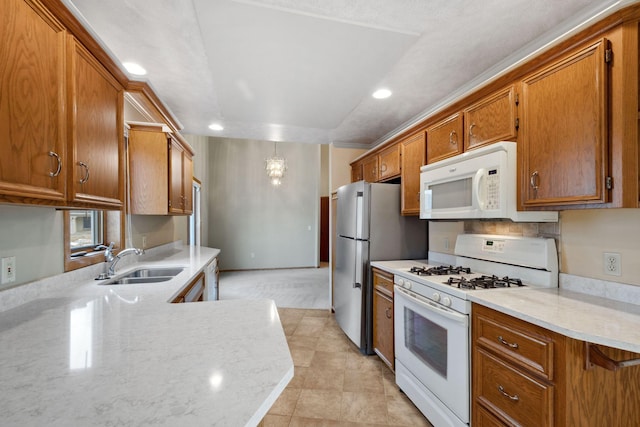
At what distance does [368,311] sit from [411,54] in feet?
7.29

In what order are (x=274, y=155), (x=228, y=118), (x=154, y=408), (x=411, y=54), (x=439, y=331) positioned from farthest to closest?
1. (x=274, y=155)
2. (x=228, y=118)
3. (x=411, y=54)
4. (x=439, y=331)
5. (x=154, y=408)

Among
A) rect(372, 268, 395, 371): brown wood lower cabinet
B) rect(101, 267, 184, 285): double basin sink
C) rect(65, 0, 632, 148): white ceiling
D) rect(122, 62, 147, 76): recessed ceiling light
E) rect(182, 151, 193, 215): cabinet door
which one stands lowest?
rect(372, 268, 395, 371): brown wood lower cabinet

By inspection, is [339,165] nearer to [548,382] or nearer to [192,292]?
[192,292]

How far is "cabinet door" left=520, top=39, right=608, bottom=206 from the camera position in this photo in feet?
4.15

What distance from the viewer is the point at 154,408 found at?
1.98 ft

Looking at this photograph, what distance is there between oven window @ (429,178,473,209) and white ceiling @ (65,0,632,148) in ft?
2.85

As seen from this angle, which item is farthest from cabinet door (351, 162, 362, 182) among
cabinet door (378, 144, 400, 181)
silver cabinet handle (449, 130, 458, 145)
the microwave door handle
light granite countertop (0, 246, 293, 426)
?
light granite countertop (0, 246, 293, 426)

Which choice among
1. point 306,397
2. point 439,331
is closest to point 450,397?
point 439,331

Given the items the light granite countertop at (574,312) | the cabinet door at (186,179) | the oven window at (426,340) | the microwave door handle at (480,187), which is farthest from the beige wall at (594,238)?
the cabinet door at (186,179)

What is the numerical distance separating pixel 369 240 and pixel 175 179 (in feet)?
6.48

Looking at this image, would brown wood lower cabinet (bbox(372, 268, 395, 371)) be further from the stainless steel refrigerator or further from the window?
the window

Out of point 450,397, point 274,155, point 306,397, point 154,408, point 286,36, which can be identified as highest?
point 274,155

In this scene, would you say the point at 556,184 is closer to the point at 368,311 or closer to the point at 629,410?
the point at 629,410

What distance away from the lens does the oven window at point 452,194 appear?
1.96 metres
